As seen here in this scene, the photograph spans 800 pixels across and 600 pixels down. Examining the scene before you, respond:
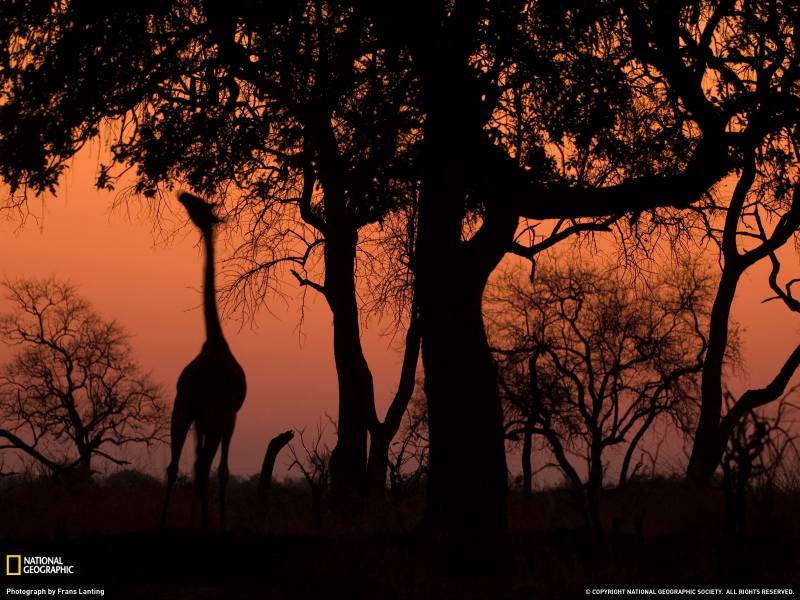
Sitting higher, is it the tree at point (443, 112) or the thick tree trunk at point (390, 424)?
the tree at point (443, 112)

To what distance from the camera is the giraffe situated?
32.7 ft

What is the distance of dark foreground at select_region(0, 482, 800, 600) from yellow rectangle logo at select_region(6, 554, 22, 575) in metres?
0.17

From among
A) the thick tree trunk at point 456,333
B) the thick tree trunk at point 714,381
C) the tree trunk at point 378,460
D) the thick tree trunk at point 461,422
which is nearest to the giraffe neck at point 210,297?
the thick tree trunk at point 456,333

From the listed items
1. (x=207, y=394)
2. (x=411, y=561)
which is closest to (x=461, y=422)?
(x=411, y=561)

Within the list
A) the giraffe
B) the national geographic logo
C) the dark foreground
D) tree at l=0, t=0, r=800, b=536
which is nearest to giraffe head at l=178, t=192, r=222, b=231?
the giraffe

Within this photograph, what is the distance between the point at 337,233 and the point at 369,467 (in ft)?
12.9

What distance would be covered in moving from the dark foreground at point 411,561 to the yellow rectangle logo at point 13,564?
173 millimetres

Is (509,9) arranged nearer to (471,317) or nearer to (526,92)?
(526,92)

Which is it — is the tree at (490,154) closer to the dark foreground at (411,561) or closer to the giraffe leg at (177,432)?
the dark foreground at (411,561)

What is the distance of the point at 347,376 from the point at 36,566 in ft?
26.2

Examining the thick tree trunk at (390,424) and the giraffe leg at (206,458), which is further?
the thick tree trunk at (390,424)

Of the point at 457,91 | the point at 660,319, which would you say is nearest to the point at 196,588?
A: the point at 457,91

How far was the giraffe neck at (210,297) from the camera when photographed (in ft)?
33.4

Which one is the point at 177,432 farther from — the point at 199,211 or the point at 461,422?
the point at 461,422
